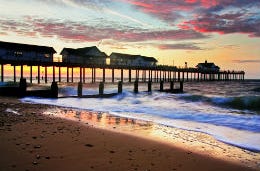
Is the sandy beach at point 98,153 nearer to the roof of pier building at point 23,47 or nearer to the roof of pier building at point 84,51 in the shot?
the roof of pier building at point 23,47

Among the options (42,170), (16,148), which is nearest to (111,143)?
(16,148)

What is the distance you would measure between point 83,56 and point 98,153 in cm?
5480

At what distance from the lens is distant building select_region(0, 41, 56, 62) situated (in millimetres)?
46375

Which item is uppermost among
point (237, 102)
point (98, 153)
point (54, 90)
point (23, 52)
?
point (23, 52)

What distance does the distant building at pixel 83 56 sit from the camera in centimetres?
5879

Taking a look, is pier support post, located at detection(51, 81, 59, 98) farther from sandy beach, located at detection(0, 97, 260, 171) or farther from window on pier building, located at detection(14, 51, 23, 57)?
window on pier building, located at detection(14, 51, 23, 57)

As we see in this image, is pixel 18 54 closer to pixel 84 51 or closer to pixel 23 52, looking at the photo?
pixel 23 52

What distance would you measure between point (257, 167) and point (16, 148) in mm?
4760

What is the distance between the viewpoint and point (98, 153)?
21.2 feet

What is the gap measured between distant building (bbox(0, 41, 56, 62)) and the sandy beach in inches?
1601

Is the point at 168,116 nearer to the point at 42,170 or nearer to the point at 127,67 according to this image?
the point at 42,170

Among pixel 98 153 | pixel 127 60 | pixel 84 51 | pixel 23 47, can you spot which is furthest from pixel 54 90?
pixel 127 60

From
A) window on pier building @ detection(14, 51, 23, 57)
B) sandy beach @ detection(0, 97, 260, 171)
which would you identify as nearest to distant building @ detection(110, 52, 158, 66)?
window on pier building @ detection(14, 51, 23, 57)

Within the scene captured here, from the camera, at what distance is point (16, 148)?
634 centimetres
